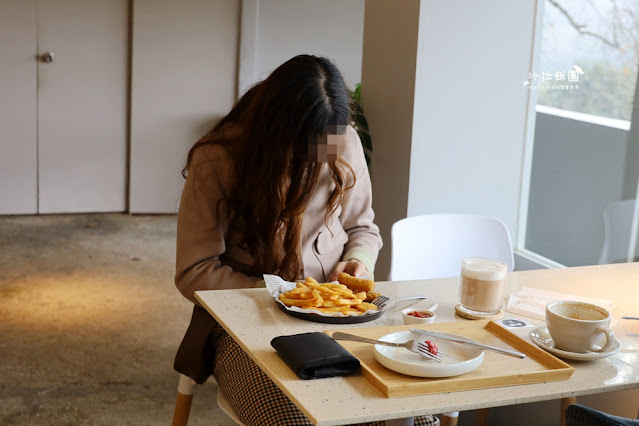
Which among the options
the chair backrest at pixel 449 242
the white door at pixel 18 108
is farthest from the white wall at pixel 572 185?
the white door at pixel 18 108

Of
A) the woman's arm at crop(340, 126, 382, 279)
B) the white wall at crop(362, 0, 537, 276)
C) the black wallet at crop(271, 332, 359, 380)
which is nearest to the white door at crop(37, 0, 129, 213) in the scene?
the white wall at crop(362, 0, 537, 276)

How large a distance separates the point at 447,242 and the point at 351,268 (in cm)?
41

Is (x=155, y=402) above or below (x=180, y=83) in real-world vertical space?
below

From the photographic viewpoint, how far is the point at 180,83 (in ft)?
17.8

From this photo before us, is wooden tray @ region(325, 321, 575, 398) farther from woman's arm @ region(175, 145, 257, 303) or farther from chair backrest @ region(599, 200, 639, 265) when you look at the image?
chair backrest @ region(599, 200, 639, 265)

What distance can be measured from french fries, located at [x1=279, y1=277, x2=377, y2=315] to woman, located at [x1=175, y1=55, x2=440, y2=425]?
0.69 feet

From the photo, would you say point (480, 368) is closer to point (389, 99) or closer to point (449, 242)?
point (449, 242)

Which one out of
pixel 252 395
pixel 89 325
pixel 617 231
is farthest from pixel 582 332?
pixel 89 325

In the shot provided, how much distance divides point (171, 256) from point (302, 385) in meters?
3.47

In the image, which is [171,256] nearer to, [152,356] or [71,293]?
[71,293]

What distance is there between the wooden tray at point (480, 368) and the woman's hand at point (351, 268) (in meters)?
0.51

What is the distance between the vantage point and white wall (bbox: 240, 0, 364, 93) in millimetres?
5559

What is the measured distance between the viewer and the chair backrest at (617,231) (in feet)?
8.83

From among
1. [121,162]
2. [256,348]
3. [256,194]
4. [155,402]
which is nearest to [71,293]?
[155,402]
